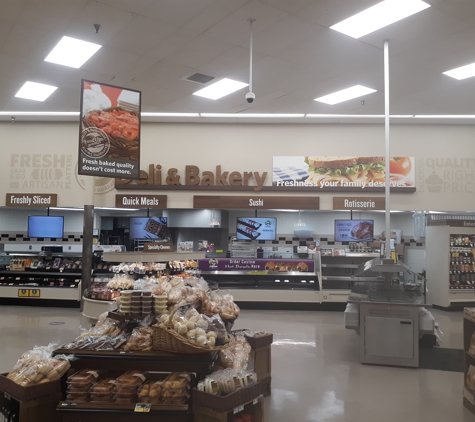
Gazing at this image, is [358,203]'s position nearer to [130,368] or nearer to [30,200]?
[130,368]

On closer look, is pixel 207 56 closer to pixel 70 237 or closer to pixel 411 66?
pixel 411 66

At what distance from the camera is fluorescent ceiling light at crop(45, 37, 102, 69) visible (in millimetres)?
6160

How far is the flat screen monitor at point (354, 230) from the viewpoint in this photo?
10.8m

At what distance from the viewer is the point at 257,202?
10141 mm

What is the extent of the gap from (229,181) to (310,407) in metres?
6.44

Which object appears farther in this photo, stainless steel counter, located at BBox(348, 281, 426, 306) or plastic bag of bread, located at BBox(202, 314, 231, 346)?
stainless steel counter, located at BBox(348, 281, 426, 306)

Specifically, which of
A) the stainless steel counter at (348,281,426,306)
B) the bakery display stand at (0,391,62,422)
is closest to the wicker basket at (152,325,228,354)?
the bakery display stand at (0,391,62,422)

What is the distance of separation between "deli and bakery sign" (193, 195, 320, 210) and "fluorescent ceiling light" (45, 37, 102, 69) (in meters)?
4.30

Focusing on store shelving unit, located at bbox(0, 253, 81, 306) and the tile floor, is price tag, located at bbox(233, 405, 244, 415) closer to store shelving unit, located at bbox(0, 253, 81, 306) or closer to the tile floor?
the tile floor

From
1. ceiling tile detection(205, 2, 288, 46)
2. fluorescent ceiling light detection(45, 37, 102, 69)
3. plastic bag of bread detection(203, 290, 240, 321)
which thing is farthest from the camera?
fluorescent ceiling light detection(45, 37, 102, 69)

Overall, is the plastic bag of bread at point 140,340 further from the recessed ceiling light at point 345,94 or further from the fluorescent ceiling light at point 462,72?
the fluorescent ceiling light at point 462,72

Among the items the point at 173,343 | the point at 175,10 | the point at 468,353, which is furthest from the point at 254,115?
the point at 173,343

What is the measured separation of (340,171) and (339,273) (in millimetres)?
2423

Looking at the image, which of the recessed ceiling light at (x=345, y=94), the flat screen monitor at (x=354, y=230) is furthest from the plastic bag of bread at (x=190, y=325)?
the flat screen monitor at (x=354, y=230)
